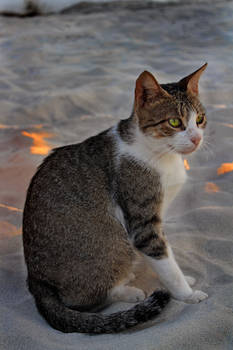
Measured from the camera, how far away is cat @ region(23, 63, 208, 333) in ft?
7.81

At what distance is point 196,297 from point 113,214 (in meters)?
0.63

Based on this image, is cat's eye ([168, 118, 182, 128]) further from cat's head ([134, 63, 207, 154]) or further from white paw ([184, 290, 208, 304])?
white paw ([184, 290, 208, 304])

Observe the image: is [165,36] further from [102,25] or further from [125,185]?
[125,185]

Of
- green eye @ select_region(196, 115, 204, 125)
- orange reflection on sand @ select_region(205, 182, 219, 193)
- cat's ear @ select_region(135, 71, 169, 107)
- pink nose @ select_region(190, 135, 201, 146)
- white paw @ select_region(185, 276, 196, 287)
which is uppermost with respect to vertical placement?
cat's ear @ select_region(135, 71, 169, 107)

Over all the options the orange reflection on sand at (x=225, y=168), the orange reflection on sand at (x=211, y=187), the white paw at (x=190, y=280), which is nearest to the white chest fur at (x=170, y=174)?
the white paw at (x=190, y=280)

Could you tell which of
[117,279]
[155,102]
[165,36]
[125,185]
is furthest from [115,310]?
[165,36]

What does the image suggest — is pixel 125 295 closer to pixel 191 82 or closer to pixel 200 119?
pixel 200 119

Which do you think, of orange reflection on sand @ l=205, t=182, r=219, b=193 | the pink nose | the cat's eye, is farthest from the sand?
the cat's eye

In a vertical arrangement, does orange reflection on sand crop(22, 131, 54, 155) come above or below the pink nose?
below

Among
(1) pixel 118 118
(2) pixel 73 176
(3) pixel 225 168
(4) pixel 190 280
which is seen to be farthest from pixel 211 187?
(1) pixel 118 118

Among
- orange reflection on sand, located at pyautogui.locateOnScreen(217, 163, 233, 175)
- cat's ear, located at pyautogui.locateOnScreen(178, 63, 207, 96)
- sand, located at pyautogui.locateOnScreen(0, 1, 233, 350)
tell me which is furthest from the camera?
orange reflection on sand, located at pyautogui.locateOnScreen(217, 163, 233, 175)

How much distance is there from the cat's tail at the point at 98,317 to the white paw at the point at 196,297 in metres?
0.16

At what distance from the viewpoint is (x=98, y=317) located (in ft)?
7.38

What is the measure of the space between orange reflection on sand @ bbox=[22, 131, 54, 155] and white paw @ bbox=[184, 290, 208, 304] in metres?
2.28
